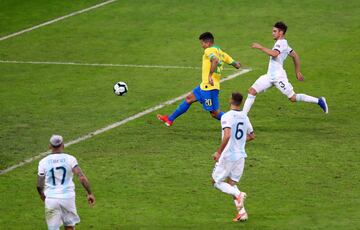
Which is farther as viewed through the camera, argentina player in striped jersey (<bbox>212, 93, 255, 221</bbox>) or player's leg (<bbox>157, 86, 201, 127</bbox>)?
player's leg (<bbox>157, 86, 201, 127</bbox>)

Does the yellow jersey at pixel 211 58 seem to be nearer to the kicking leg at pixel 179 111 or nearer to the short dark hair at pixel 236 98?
the kicking leg at pixel 179 111

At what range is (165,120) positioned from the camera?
85.7 ft

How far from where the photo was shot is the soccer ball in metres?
28.3

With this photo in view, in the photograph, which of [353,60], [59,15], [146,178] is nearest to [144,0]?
[59,15]

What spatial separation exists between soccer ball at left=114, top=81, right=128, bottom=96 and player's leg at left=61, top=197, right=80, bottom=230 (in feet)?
37.3

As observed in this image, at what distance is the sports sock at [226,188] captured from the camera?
18984mm

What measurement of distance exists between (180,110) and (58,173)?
9.11 m

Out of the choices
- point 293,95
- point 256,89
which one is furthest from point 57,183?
point 293,95

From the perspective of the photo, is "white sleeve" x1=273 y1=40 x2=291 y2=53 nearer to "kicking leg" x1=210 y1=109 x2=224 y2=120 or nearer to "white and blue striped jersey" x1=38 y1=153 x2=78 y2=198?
"kicking leg" x1=210 y1=109 x2=224 y2=120

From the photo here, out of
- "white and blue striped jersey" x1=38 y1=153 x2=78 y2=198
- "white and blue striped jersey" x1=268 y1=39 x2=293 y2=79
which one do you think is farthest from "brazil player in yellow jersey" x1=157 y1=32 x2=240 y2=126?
"white and blue striped jersey" x1=38 y1=153 x2=78 y2=198

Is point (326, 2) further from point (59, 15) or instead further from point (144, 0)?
point (59, 15)

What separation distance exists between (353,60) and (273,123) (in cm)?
717

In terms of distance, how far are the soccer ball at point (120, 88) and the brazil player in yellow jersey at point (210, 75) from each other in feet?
9.85

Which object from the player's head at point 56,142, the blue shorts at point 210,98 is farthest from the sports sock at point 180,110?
the player's head at point 56,142
